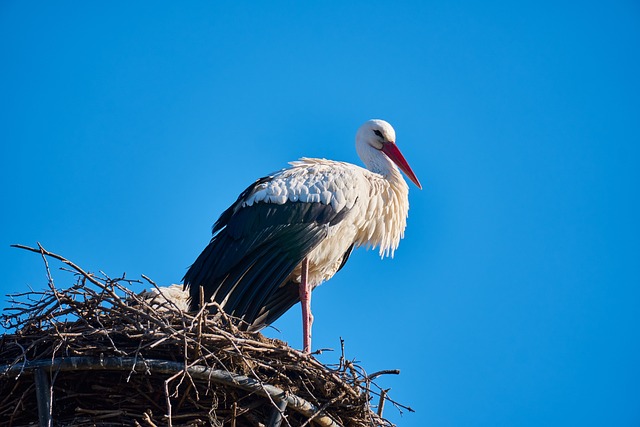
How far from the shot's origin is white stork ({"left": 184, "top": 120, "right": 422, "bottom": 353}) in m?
6.93

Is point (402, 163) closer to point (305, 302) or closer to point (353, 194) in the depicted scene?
point (353, 194)

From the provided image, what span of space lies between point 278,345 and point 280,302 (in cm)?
184

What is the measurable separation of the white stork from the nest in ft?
4.63

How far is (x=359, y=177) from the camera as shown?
775cm

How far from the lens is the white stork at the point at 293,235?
6.93 metres

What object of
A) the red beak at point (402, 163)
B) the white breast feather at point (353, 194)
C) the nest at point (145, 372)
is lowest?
the nest at point (145, 372)

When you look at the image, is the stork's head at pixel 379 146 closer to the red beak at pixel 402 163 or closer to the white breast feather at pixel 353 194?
the red beak at pixel 402 163

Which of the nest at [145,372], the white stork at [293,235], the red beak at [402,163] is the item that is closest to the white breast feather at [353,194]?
the white stork at [293,235]

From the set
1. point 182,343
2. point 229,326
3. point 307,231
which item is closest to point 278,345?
point 229,326

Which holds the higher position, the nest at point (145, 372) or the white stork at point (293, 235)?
the white stork at point (293, 235)

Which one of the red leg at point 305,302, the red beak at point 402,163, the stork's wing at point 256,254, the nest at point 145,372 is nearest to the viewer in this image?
the nest at point 145,372

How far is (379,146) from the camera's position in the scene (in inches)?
338

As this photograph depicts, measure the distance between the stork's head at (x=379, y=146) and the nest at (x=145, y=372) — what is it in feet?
10.6

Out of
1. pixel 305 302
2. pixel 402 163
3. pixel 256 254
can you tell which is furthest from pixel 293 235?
pixel 402 163
